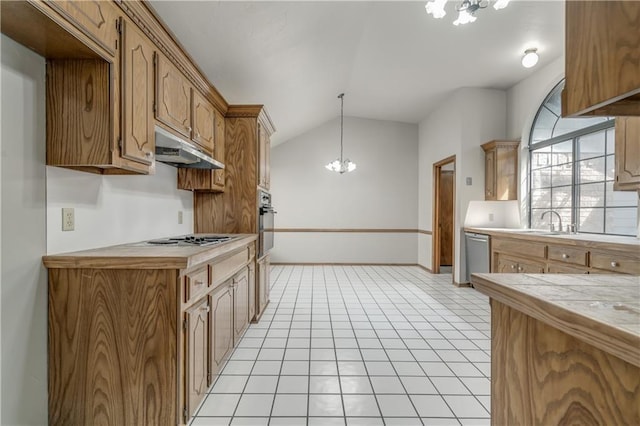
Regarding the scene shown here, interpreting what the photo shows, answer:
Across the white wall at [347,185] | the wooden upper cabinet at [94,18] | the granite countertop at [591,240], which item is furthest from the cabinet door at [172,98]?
the white wall at [347,185]

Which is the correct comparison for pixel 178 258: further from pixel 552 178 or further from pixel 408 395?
pixel 552 178

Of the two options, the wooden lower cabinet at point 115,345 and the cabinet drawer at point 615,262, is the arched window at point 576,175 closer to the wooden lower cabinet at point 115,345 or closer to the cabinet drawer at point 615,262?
the cabinet drawer at point 615,262

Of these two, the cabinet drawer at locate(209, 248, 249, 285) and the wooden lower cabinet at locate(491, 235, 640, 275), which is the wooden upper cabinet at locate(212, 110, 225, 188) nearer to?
the cabinet drawer at locate(209, 248, 249, 285)

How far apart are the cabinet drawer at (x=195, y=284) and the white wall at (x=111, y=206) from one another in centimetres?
64

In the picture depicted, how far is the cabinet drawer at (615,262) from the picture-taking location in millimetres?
2297

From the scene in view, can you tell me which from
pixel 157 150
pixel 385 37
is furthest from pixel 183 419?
pixel 385 37

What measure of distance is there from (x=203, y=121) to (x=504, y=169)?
406 cm

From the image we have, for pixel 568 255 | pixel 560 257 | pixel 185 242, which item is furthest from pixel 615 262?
pixel 185 242

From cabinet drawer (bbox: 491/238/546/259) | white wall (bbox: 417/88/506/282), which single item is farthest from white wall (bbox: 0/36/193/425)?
white wall (bbox: 417/88/506/282)

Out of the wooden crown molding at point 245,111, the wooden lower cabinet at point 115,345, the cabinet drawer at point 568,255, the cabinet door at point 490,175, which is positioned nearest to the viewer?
the wooden lower cabinet at point 115,345

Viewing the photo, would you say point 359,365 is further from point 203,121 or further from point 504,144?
point 504,144

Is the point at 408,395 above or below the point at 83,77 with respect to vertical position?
below

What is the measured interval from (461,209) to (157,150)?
4280 mm

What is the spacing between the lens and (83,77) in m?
1.53
